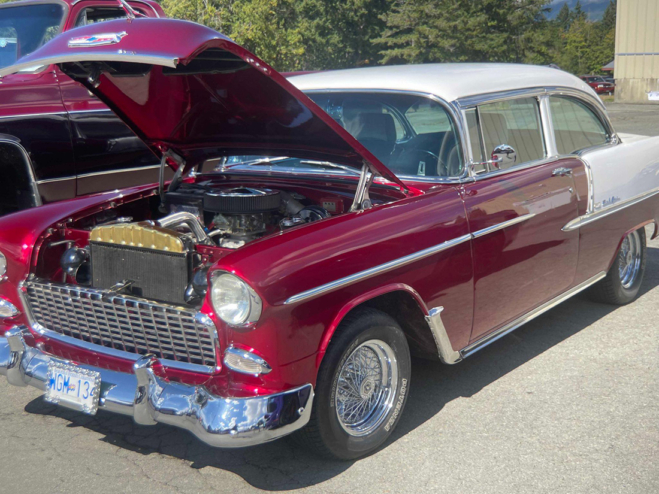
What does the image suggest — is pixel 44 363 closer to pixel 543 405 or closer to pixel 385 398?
pixel 385 398

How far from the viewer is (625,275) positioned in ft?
17.2

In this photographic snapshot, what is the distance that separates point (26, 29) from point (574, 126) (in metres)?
4.34

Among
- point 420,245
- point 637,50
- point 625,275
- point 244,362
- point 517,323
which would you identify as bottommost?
point 637,50

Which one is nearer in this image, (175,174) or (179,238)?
(179,238)

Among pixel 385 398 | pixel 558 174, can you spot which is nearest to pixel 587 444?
pixel 385 398

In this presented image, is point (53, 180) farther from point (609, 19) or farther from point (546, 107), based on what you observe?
point (609, 19)

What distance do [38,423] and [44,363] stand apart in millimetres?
570

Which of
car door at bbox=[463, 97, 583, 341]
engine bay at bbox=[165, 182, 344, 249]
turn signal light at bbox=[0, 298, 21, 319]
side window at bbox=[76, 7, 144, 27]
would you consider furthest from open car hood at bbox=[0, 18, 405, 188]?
side window at bbox=[76, 7, 144, 27]

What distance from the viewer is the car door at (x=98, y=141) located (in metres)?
5.87

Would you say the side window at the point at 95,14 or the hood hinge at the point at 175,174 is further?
the side window at the point at 95,14

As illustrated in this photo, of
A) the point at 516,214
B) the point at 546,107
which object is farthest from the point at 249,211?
the point at 546,107

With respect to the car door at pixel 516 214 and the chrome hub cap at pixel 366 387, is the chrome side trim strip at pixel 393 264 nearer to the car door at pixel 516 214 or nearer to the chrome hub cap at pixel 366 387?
the car door at pixel 516 214

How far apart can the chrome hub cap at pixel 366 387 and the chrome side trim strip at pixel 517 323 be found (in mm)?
466

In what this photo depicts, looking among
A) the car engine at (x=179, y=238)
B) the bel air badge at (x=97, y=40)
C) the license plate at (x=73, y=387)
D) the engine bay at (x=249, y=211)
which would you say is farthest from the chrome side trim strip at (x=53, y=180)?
the license plate at (x=73, y=387)
